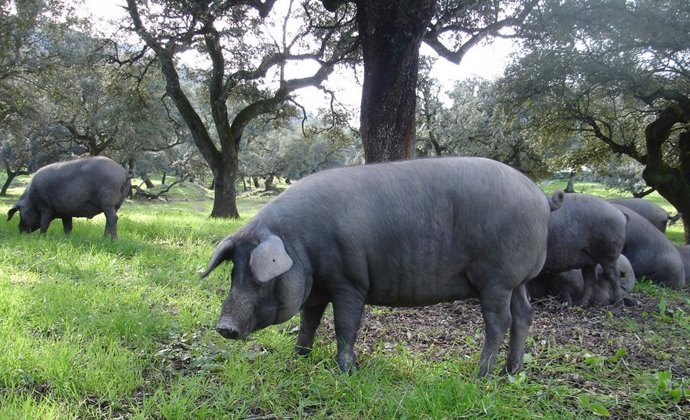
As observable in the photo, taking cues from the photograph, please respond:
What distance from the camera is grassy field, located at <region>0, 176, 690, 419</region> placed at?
2879 mm

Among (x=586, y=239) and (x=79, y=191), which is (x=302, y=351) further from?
(x=79, y=191)

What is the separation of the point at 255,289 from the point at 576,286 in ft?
15.3

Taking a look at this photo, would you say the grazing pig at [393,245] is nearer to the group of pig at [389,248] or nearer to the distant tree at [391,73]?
the group of pig at [389,248]

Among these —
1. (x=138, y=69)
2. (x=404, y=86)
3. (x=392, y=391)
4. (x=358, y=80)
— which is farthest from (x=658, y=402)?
(x=138, y=69)

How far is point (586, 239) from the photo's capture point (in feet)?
19.1

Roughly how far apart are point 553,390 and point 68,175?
27.1 feet

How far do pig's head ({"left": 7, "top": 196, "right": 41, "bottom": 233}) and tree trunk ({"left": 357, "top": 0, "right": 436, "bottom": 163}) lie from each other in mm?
6131

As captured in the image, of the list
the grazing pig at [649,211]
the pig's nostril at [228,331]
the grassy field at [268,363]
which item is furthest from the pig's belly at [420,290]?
the grazing pig at [649,211]

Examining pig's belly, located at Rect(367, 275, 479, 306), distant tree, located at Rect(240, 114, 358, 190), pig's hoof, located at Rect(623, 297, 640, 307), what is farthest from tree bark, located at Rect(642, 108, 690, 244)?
distant tree, located at Rect(240, 114, 358, 190)

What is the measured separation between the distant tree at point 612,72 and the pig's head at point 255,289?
8.37 metres

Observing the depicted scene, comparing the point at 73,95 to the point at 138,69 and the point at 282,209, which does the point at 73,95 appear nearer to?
the point at 138,69

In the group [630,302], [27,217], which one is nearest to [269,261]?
[630,302]

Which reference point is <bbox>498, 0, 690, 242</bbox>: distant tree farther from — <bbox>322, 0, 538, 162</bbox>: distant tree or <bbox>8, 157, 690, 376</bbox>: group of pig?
<bbox>8, 157, 690, 376</bbox>: group of pig

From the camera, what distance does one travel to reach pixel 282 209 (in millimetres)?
3461
